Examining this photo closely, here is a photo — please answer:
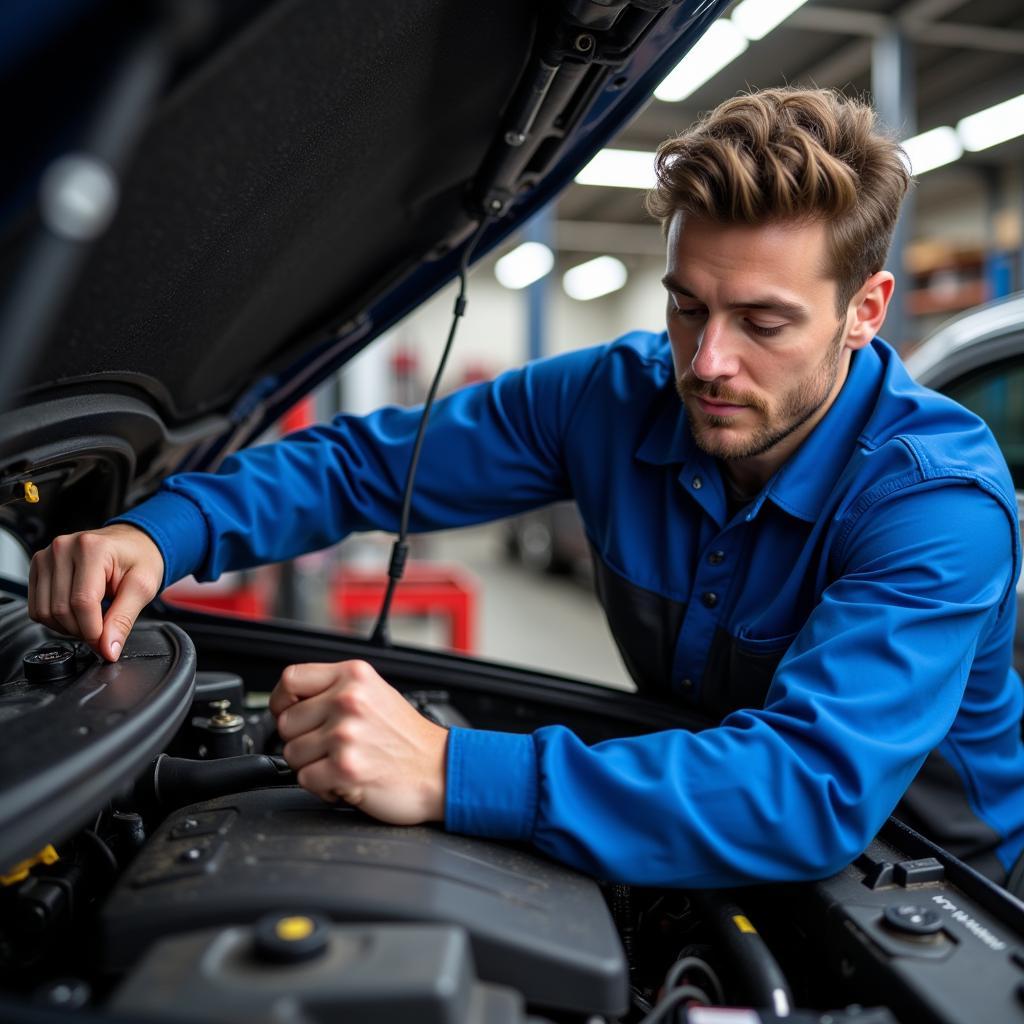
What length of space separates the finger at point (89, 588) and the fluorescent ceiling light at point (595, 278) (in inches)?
450

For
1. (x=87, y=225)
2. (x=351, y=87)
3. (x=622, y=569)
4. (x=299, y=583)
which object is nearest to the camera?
(x=87, y=225)

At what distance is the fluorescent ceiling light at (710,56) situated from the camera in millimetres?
4777

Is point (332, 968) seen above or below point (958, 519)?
below

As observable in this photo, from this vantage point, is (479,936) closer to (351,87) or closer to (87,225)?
(87,225)

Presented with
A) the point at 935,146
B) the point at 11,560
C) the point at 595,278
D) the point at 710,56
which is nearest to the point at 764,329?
the point at 11,560

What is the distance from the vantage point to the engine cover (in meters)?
0.63

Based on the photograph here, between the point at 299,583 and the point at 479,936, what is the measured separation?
10.9 feet

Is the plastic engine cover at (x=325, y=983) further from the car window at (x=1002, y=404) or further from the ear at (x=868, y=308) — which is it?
the car window at (x=1002, y=404)

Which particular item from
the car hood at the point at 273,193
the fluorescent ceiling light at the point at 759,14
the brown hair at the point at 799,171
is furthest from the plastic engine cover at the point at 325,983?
the fluorescent ceiling light at the point at 759,14

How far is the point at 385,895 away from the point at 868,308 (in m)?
0.87

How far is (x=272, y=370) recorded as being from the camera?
4.88ft

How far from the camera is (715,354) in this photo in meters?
1.03

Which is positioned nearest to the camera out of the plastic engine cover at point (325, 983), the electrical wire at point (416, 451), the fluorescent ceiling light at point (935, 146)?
the plastic engine cover at point (325, 983)

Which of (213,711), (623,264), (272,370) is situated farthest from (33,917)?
(623,264)
